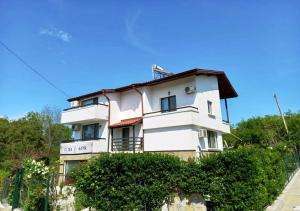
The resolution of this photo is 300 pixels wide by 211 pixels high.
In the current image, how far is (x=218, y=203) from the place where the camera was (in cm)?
929

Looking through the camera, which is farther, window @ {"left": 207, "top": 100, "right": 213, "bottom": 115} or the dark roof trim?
→ window @ {"left": 207, "top": 100, "right": 213, "bottom": 115}

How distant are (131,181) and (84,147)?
14.6m

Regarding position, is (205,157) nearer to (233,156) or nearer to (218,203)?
(233,156)

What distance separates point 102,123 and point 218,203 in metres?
17.1

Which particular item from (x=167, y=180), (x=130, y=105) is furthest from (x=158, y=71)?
(x=167, y=180)

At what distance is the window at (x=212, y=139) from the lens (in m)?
21.8

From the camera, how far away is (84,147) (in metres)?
23.0

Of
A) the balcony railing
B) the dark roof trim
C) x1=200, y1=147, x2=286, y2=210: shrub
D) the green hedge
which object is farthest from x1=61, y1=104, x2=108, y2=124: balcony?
x1=200, y1=147, x2=286, y2=210: shrub

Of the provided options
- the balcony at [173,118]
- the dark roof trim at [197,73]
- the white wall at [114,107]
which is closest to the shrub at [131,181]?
the balcony at [173,118]

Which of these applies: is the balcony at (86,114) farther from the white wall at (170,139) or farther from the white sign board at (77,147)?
the white wall at (170,139)

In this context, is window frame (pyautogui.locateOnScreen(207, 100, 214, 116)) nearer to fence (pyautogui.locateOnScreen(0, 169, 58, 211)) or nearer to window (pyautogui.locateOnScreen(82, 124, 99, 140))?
window (pyautogui.locateOnScreen(82, 124, 99, 140))

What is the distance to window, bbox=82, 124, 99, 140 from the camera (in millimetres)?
25291

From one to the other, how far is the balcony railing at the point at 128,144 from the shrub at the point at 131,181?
1125 centimetres

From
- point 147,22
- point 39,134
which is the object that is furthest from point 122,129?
point 39,134
